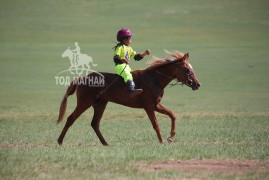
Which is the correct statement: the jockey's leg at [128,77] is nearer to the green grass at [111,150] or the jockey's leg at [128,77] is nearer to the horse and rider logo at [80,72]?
the horse and rider logo at [80,72]

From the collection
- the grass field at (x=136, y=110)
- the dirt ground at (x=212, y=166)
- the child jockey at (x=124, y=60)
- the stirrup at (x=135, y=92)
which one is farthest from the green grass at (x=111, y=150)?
the child jockey at (x=124, y=60)

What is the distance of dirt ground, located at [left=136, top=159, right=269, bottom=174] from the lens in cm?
912

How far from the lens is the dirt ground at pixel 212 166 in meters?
9.12

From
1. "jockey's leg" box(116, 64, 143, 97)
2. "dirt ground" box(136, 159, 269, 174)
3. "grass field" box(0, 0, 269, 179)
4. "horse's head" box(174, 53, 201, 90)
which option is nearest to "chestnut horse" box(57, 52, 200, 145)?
"horse's head" box(174, 53, 201, 90)

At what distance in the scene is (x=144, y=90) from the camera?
13.2 metres

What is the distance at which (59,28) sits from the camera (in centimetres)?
6800

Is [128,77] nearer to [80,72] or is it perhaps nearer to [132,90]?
[132,90]

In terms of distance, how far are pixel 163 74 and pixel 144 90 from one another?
0.60 meters

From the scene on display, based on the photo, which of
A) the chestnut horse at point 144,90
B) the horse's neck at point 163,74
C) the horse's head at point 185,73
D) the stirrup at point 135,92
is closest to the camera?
the stirrup at point 135,92

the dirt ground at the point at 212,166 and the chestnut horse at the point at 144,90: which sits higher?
the chestnut horse at the point at 144,90

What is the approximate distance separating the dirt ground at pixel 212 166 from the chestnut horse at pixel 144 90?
3349mm

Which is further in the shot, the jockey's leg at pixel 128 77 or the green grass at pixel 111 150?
the jockey's leg at pixel 128 77

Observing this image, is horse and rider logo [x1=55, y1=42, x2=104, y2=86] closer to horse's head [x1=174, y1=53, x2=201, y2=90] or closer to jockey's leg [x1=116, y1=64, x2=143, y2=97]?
jockey's leg [x1=116, y1=64, x2=143, y2=97]

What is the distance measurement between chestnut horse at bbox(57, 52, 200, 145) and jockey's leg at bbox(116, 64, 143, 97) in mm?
296
